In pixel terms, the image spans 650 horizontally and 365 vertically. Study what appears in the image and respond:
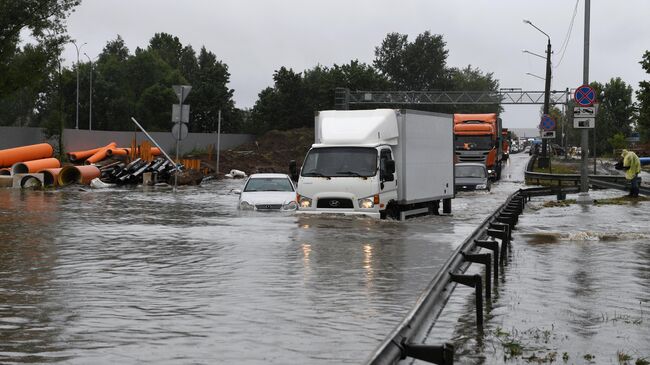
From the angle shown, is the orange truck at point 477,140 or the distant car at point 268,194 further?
the orange truck at point 477,140

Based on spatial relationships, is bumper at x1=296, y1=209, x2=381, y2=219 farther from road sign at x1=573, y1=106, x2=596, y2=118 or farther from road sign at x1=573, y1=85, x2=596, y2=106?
road sign at x1=573, y1=85, x2=596, y2=106

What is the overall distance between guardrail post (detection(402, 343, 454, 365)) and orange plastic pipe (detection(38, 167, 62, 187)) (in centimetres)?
3953

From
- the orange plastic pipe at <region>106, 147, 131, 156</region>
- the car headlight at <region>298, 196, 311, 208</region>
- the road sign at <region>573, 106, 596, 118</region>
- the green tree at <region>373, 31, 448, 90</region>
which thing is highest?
the green tree at <region>373, 31, 448, 90</region>

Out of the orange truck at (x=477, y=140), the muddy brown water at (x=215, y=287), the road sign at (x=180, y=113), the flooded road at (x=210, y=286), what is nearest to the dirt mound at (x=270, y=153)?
the orange truck at (x=477, y=140)

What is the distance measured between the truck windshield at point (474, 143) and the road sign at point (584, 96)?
22.1 metres

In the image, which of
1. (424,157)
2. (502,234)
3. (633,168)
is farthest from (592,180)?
(502,234)

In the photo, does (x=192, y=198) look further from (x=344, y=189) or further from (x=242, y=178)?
(x=242, y=178)

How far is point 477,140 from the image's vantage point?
171ft

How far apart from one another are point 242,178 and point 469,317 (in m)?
50.4

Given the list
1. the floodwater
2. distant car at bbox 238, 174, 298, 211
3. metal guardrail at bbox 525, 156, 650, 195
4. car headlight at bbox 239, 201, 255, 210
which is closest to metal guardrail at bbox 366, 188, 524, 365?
the floodwater

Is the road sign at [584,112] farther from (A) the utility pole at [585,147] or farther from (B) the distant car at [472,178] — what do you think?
(B) the distant car at [472,178]

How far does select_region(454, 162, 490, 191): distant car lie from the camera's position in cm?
4200

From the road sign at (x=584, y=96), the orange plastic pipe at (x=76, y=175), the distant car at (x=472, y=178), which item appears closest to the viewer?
the road sign at (x=584, y=96)

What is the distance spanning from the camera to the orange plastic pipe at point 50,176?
4335 centimetres
